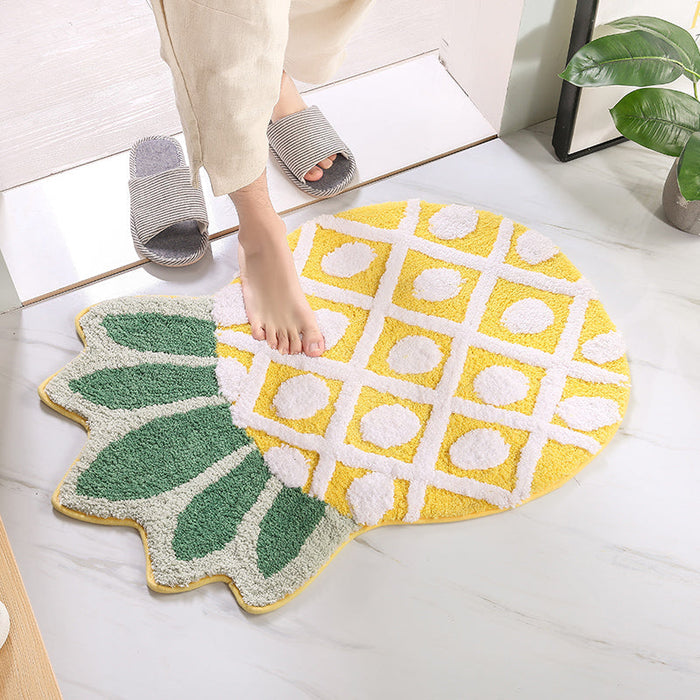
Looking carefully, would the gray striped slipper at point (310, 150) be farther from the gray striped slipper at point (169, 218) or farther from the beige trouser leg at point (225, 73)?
the beige trouser leg at point (225, 73)

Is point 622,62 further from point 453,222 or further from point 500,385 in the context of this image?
point 500,385

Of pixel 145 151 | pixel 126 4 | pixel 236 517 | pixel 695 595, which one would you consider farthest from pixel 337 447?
pixel 126 4

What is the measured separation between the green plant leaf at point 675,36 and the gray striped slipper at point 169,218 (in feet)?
2.64

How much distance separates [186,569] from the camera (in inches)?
44.5

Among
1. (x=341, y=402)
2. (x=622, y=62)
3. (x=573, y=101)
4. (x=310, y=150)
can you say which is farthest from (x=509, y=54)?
(x=341, y=402)

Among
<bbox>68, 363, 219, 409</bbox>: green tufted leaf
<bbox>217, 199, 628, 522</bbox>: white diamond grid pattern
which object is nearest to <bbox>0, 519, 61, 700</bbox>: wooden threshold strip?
<bbox>68, 363, 219, 409</bbox>: green tufted leaf

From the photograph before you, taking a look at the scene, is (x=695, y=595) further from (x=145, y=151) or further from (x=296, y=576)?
(x=145, y=151)

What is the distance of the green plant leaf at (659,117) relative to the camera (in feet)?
4.30

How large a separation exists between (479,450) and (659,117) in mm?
641

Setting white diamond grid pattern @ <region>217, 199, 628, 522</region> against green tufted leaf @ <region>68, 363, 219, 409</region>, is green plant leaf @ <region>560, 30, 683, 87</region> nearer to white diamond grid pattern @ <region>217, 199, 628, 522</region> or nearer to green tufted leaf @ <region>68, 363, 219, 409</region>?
white diamond grid pattern @ <region>217, 199, 628, 522</region>

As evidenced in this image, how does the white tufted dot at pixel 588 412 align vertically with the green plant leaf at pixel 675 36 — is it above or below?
below

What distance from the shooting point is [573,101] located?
4.86 ft

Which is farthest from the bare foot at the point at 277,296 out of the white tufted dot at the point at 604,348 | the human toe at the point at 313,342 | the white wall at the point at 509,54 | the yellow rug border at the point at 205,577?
the white wall at the point at 509,54

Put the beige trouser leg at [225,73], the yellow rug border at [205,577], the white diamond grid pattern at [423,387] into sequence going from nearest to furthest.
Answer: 1. the beige trouser leg at [225,73]
2. the yellow rug border at [205,577]
3. the white diamond grid pattern at [423,387]
